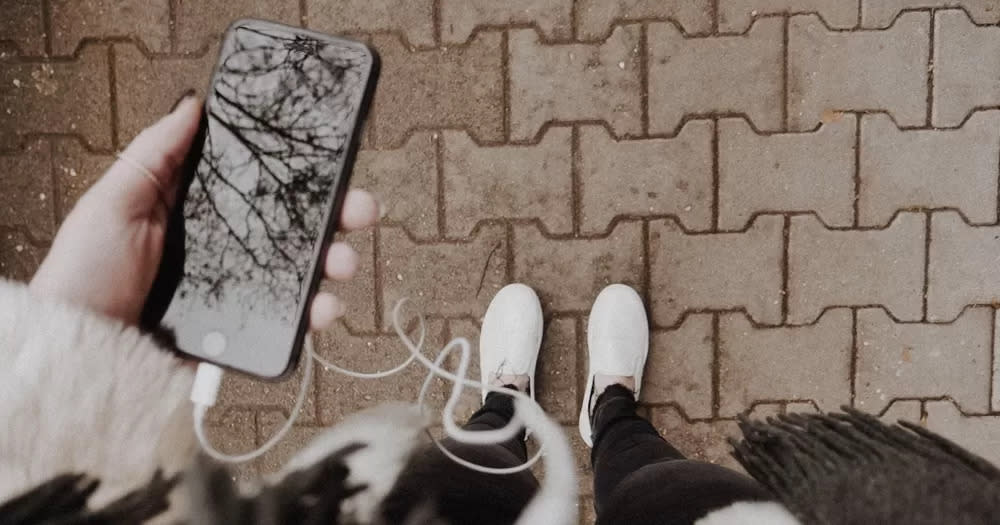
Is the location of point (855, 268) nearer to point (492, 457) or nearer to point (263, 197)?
point (492, 457)

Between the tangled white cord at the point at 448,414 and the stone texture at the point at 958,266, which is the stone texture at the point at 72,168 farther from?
the stone texture at the point at 958,266

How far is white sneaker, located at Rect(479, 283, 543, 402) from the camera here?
1.52m

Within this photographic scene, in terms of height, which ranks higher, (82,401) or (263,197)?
(263,197)

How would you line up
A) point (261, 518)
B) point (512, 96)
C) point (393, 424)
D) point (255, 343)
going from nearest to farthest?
1. point (261, 518)
2. point (393, 424)
3. point (255, 343)
4. point (512, 96)

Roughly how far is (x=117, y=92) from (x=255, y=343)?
34.4 inches

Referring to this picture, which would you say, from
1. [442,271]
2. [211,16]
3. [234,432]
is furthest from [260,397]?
[211,16]

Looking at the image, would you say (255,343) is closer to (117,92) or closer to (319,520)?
(319,520)

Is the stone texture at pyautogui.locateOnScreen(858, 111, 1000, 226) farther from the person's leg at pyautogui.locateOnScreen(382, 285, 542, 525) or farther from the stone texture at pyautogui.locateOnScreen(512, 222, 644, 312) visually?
the person's leg at pyautogui.locateOnScreen(382, 285, 542, 525)

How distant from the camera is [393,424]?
0.86 metres

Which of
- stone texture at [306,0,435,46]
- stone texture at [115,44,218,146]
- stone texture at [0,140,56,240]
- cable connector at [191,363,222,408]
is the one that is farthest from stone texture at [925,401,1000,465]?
stone texture at [0,140,56,240]

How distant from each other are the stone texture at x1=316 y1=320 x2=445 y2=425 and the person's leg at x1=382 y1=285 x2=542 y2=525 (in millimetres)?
142

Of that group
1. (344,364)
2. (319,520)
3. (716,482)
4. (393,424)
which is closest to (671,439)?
(716,482)

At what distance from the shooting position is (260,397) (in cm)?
163

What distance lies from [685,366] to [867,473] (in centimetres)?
66
